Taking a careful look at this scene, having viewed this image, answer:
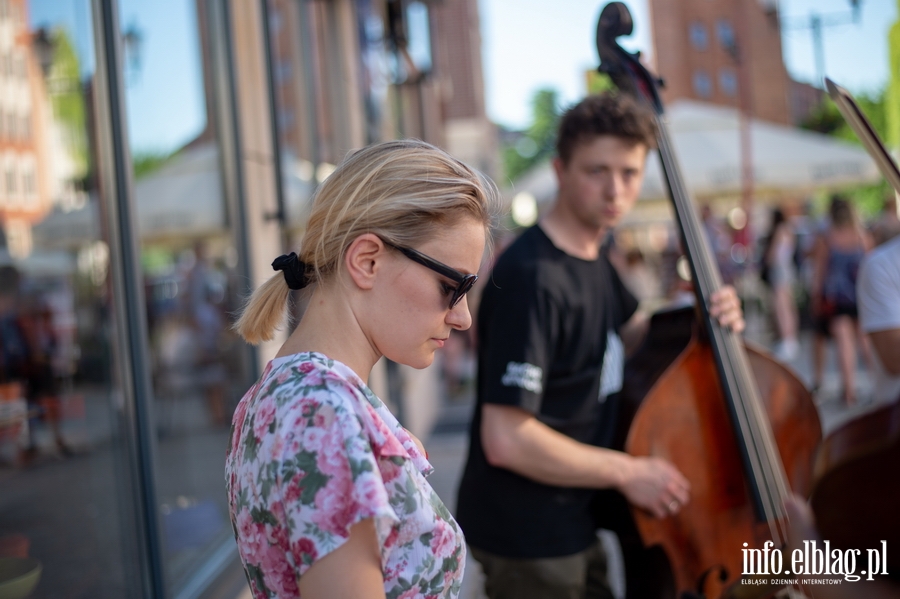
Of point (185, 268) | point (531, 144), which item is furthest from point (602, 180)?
point (531, 144)

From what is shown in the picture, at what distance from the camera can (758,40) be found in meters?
46.3

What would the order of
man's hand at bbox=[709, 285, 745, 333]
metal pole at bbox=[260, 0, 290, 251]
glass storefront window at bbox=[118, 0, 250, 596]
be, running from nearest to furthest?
man's hand at bbox=[709, 285, 745, 333]
glass storefront window at bbox=[118, 0, 250, 596]
metal pole at bbox=[260, 0, 290, 251]

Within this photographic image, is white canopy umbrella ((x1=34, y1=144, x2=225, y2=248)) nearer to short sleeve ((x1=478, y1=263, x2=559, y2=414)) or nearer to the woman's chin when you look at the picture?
short sleeve ((x1=478, y1=263, x2=559, y2=414))

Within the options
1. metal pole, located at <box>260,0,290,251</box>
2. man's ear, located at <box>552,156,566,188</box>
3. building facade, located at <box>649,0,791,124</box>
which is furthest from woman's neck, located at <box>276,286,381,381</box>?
building facade, located at <box>649,0,791,124</box>

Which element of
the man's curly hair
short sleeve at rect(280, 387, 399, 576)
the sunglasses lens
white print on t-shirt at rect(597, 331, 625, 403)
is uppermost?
the man's curly hair

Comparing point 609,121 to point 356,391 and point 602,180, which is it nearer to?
point 602,180

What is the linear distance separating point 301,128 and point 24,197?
241cm

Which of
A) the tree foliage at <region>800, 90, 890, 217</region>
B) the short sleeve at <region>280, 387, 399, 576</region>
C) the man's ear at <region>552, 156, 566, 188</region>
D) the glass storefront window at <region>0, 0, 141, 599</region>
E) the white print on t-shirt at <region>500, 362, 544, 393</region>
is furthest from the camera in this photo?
the tree foliage at <region>800, 90, 890, 217</region>

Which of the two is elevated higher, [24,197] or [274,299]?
[24,197]

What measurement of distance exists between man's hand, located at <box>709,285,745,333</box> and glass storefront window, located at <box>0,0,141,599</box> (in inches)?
73.7

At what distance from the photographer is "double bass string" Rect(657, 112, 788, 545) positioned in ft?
7.11

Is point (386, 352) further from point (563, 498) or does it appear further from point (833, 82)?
point (833, 82)

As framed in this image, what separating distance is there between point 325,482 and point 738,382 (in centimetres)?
160

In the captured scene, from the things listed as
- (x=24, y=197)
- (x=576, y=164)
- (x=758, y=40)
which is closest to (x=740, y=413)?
(x=576, y=164)
